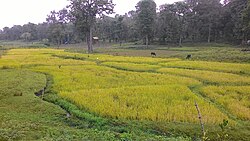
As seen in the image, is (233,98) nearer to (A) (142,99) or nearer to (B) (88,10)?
(A) (142,99)

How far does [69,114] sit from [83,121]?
1.17 m

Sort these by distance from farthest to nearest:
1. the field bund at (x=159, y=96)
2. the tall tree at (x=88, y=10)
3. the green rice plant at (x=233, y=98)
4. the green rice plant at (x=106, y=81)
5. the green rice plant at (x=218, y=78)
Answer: the tall tree at (x=88, y=10) < the green rice plant at (x=218, y=78) < the green rice plant at (x=106, y=81) < the green rice plant at (x=233, y=98) < the field bund at (x=159, y=96)

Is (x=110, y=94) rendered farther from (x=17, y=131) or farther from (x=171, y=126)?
(x=17, y=131)

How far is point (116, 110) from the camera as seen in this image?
10.5 m

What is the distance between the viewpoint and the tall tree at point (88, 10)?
46.7m

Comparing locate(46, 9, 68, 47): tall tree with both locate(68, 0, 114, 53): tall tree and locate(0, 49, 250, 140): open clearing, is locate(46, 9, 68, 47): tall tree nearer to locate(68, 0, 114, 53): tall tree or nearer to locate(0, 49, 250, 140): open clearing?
locate(68, 0, 114, 53): tall tree

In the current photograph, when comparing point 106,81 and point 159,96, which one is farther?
point 106,81

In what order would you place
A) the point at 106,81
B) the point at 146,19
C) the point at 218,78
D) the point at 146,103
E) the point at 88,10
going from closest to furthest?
the point at 146,103 → the point at 106,81 → the point at 218,78 → the point at 88,10 → the point at 146,19

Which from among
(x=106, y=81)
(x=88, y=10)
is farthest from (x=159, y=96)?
(x=88, y=10)

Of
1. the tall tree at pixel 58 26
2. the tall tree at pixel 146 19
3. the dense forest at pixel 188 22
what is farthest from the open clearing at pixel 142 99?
the tall tree at pixel 58 26

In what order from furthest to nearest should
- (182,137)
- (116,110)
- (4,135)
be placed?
1. (116,110)
2. (182,137)
3. (4,135)

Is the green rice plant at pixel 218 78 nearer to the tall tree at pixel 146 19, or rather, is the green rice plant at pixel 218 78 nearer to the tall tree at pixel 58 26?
the tall tree at pixel 146 19

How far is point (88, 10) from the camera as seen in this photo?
47.5 meters

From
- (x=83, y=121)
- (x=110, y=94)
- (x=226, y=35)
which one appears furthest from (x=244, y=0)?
(x=83, y=121)
